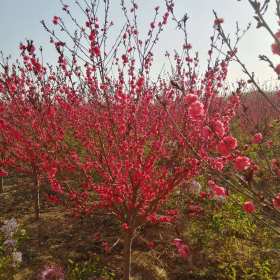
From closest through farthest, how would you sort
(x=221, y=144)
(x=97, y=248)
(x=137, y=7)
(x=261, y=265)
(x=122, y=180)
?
1. (x=221, y=144)
2. (x=122, y=180)
3. (x=137, y=7)
4. (x=261, y=265)
5. (x=97, y=248)

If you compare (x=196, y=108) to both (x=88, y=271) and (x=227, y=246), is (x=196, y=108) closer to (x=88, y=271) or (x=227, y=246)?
(x=88, y=271)

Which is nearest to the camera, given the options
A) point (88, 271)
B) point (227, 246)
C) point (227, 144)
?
point (227, 144)

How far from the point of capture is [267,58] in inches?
71.6

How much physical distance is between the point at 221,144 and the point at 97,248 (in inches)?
139

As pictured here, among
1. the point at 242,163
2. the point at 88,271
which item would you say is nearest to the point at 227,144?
the point at 242,163

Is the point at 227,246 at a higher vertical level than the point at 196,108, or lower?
lower

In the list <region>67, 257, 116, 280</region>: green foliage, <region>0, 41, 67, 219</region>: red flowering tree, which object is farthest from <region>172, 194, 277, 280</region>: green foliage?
<region>0, 41, 67, 219</region>: red flowering tree

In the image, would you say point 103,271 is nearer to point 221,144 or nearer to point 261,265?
point 261,265

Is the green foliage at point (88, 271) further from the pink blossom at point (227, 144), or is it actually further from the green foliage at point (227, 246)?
the pink blossom at point (227, 144)

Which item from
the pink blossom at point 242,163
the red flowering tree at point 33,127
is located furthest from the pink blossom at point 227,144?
the red flowering tree at point 33,127

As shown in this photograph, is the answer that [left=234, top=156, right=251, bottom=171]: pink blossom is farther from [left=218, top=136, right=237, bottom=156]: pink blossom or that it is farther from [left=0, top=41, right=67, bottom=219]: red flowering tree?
[left=0, top=41, right=67, bottom=219]: red flowering tree

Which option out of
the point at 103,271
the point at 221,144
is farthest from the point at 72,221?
the point at 221,144

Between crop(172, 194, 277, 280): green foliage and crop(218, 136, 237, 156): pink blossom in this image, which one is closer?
crop(218, 136, 237, 156): pink blossom

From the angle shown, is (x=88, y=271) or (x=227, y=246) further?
(x=227, y=246)
